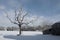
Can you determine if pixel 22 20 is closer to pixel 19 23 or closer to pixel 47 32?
pixel 19 23

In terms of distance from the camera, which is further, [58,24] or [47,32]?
[47,32]

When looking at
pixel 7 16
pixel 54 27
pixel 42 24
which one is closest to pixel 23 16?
pixel 7 16

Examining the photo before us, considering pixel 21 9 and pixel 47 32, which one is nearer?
pixel 21 9

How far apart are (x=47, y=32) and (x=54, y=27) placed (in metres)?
2.89

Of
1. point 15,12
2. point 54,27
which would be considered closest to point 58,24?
point 54,27

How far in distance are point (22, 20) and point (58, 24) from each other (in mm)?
6849

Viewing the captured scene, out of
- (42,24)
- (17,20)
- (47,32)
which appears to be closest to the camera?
(17,20)

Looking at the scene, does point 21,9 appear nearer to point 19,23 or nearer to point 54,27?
point 19,23

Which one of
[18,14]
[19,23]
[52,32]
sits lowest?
[52,32]

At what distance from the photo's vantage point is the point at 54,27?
87.3ft

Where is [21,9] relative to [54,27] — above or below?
above

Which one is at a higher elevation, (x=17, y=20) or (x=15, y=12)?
(x=15, y=12)

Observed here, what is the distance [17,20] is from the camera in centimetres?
2566

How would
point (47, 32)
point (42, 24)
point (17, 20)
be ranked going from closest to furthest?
point (17, 20)
point (47, 32)
point (42, 24)
